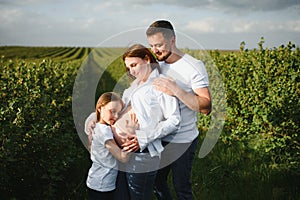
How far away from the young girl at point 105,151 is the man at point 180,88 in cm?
34

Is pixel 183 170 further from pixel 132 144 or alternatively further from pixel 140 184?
pixel 132 144

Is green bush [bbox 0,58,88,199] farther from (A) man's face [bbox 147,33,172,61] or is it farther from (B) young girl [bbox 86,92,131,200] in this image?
(A) man's face [bbox 147,33,172,61]

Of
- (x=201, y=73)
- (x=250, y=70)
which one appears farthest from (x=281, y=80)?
(x=201, y=73)

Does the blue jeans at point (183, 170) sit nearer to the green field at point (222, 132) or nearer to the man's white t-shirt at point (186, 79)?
the man's white t-shirt at point (186, 79)

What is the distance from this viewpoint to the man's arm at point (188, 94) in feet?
9.23

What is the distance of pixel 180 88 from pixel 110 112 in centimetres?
50

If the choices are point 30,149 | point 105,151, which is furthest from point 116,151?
point 30,149

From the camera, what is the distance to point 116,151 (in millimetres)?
2922

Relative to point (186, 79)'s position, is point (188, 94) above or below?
below

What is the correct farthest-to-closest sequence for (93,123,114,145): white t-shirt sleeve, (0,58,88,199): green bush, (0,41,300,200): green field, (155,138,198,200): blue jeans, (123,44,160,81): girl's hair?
(0,41,300,200): green field, (0,58,88,199): green bush, (155,138,198,200): blue jeans, (93,123,114,145): white t-shirt sleeve, (123,44,160,81): girl's hair

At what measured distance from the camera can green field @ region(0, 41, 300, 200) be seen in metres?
4.11

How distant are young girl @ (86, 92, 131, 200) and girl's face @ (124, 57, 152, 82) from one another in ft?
0.65

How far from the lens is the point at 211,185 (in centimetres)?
521

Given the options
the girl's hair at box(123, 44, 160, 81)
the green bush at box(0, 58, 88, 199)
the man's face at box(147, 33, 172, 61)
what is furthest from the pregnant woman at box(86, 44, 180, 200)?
the green bush at box(0, 58, 88, 199)
